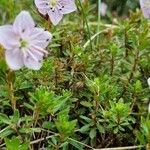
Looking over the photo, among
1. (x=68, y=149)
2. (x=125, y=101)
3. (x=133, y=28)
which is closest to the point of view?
(x=68, y=149)

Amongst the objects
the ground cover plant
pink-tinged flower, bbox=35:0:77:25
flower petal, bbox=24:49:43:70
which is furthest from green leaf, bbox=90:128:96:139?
pink-tinged flower, bbox=35:0:77:25

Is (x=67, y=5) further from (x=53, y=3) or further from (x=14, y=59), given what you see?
(x=14, y=59)

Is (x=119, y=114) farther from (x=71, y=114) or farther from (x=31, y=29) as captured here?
(x=31, y=29)

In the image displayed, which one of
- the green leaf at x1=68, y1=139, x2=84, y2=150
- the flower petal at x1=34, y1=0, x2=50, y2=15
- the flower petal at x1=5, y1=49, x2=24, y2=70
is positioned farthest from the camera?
the flower petal at x1=34, y1=0, x2=50, y2=15

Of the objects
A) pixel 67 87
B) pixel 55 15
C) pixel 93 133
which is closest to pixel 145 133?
pixel 93 133

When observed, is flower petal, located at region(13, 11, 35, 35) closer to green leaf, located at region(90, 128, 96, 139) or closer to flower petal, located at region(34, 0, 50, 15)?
flower petal, located at region(34, 0, 50, 15)

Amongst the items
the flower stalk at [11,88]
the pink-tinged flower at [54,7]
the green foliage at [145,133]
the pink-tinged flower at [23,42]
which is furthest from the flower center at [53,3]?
the green foliage at [145,133]

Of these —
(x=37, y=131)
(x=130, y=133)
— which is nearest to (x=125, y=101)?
(x=130, y=133)
